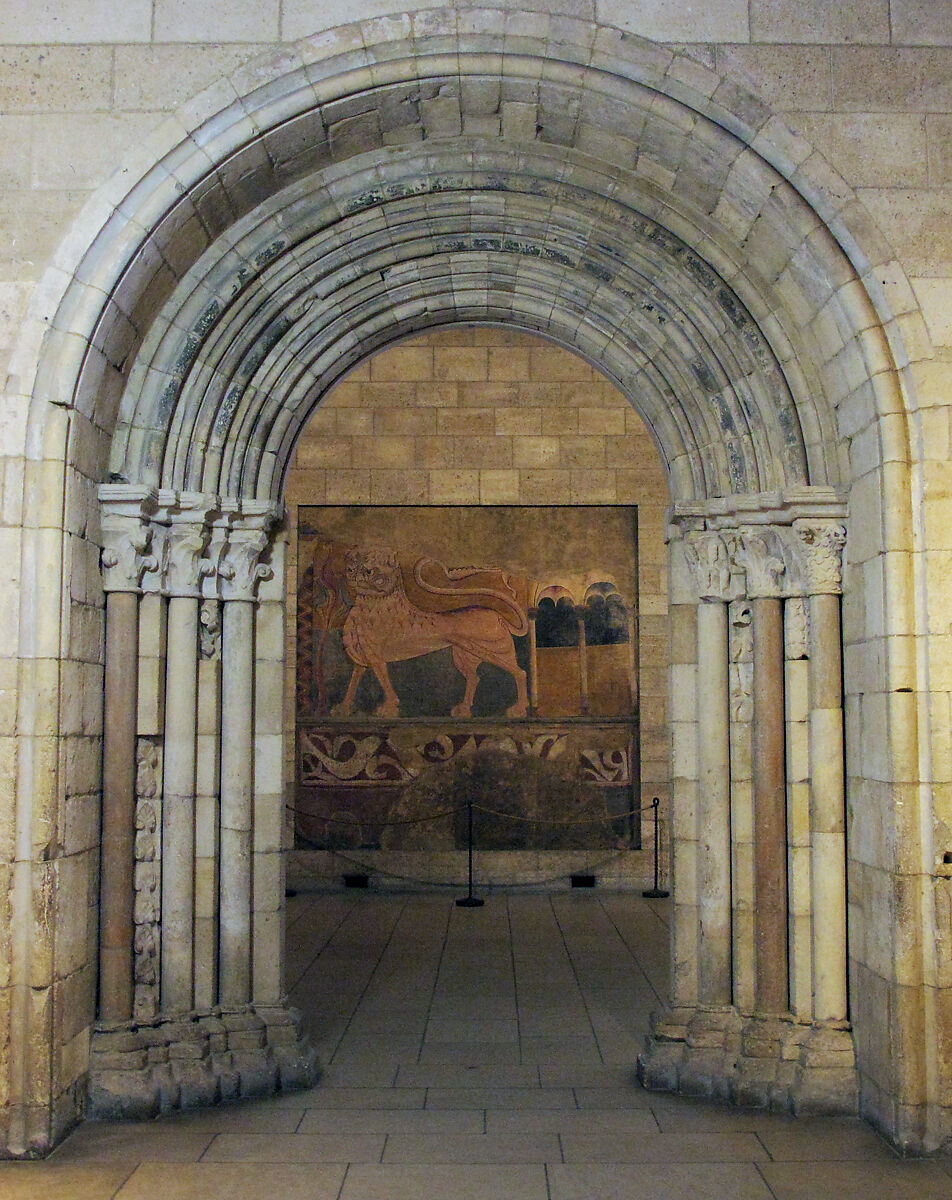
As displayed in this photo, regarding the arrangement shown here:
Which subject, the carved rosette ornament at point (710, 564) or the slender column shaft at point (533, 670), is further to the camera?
the slender column shaft at point (533, 670)

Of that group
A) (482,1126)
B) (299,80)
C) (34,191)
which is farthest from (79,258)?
(482,1126)

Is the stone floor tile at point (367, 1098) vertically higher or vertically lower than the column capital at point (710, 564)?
lower

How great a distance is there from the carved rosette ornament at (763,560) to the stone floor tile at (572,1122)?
77.2 inches

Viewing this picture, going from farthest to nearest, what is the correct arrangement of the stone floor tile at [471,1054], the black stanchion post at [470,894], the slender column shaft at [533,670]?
the slender column shaft at [533,670] → the black stanchion post at [470,894] → the stone floor tile at [471,1054]

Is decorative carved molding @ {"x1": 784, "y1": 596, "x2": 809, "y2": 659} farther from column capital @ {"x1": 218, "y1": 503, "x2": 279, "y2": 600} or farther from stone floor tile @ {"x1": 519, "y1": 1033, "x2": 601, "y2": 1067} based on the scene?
column capital @ {"x1": 218, "y1": 503, "x2": 279, "y2": 600}

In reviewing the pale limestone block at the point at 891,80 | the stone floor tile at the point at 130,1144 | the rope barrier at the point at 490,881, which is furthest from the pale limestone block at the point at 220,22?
the rope barrier at the point at 490,881

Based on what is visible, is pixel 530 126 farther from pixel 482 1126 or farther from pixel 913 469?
pixel 482 1126

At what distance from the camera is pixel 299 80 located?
4.19m

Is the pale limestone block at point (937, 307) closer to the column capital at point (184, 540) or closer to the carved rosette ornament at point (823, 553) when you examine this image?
the carved rosette ornament at point (823, 553)

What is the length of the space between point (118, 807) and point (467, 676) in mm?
5069

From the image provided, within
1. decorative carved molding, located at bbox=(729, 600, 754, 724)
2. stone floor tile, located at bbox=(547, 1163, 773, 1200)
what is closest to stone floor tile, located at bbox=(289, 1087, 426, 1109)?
stone floor tile, located at bbox=(547, 1163, 773, 1200)

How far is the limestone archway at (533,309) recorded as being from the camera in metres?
4.19

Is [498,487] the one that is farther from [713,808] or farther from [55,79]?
[55,79]

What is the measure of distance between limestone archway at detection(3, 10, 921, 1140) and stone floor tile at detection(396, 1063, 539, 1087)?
1.44 ft
